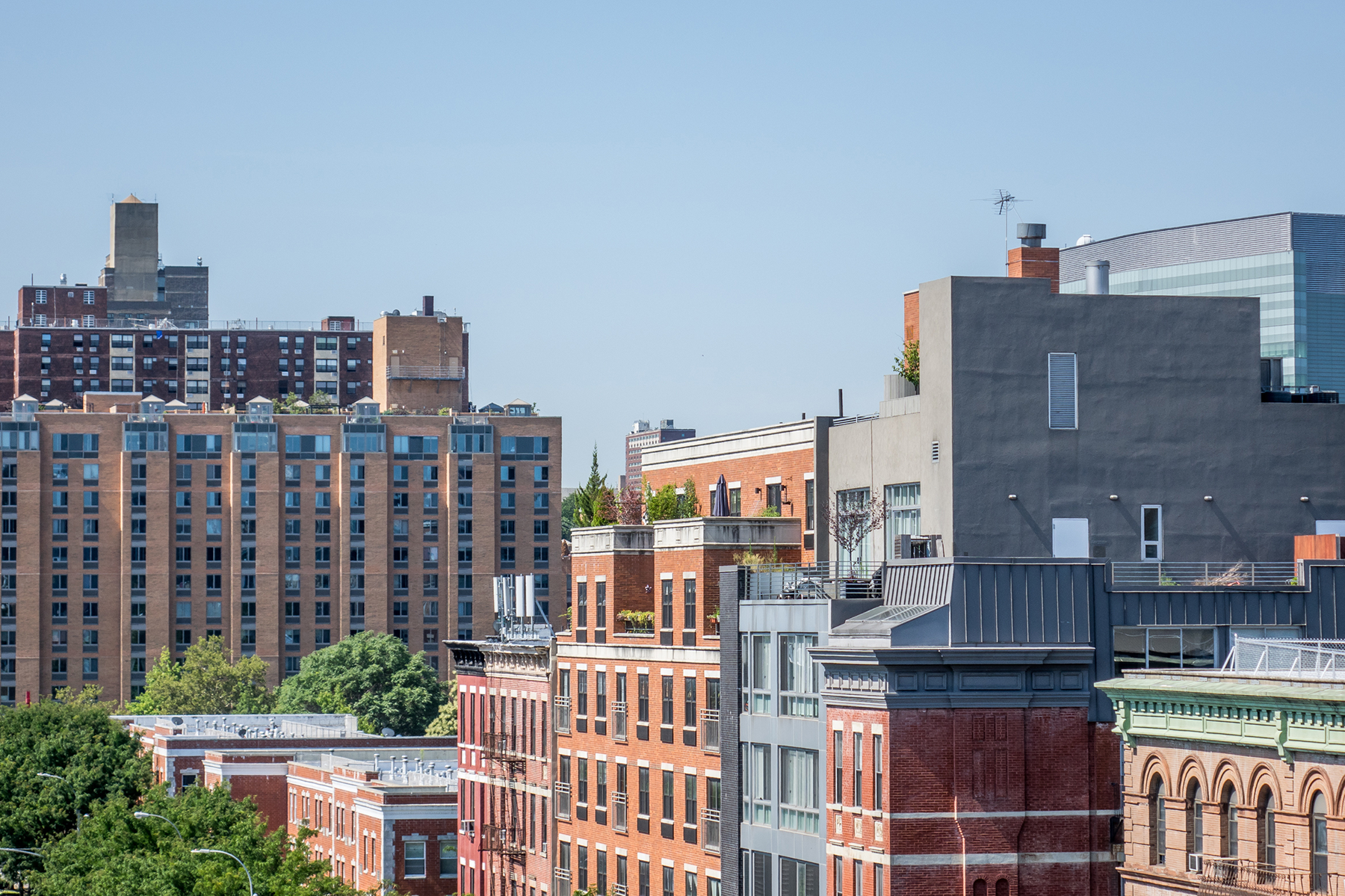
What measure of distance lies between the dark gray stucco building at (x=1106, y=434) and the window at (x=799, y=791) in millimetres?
8228

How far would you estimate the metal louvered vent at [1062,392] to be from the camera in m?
67.9

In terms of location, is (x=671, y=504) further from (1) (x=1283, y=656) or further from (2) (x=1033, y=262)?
(1) (x=1283, y=656)

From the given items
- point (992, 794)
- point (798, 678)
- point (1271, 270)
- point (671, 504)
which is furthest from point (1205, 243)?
point (992, 794)

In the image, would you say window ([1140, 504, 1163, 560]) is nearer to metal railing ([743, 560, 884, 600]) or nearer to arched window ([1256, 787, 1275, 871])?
metal railing ([743, 560, 884, 600])

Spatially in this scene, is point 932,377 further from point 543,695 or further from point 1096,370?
point 543,695

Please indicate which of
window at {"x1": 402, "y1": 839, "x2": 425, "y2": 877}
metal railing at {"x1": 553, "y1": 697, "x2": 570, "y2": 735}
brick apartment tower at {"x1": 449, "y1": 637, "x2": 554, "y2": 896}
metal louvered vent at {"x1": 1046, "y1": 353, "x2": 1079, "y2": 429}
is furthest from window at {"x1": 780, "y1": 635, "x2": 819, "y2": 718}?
window at {"x1": 402, "y1": 839, "x2": 425, "y2": 877}

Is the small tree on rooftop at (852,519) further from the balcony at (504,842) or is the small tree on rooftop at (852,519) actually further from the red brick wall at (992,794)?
the balcony at (504,842)

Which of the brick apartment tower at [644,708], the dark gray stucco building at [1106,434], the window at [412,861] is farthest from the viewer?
the window at [412,861]

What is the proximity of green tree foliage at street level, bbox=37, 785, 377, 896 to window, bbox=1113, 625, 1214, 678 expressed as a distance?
108ft

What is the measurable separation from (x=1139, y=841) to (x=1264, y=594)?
12.1 metres

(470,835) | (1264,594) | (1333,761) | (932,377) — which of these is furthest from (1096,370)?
(470,835)

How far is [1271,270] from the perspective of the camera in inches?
7456

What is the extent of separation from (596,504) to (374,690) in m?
113

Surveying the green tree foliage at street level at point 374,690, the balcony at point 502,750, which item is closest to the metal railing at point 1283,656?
the balcony at point 502,750
